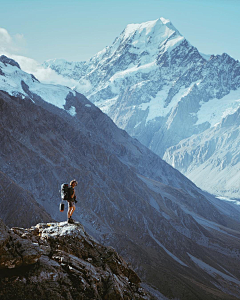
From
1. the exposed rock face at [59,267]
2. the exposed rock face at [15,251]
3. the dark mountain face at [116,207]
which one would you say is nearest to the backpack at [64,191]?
the exposed rock face at [59,267]

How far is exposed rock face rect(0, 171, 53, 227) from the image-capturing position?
81.6 m

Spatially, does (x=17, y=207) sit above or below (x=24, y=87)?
below

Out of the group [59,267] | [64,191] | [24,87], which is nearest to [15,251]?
[59,267]

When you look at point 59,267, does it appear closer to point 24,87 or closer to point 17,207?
point 17,207

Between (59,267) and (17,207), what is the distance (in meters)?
71.8

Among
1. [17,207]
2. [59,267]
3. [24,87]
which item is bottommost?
[17,207]

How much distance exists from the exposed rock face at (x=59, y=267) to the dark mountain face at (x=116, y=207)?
2542 inches

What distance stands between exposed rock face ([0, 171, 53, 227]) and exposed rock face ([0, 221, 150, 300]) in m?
64.4

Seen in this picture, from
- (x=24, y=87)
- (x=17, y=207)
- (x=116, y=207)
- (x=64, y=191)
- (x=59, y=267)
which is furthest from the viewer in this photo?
(x=24, y=87)

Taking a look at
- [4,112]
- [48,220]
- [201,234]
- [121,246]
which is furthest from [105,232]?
[201,234]

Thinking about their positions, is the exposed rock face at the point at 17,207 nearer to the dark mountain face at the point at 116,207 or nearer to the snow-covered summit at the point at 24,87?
the dark mountain face at the point at 116,207

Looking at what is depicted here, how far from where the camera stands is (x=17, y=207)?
8431 cm

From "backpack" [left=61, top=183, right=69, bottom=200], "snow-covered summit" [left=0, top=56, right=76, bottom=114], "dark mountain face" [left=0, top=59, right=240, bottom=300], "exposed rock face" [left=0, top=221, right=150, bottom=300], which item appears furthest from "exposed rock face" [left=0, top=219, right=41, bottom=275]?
"snow-covered summit" [left=0, top=56, right=76, bottom=114]

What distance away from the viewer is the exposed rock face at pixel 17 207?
81.6m
